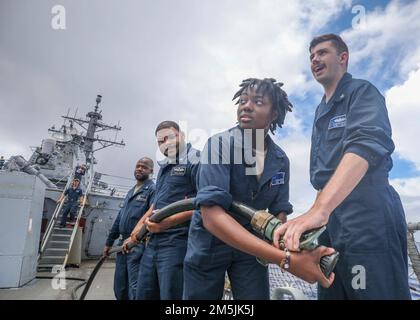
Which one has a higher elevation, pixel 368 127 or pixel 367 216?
pixel 368 127

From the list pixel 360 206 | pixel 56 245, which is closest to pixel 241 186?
pixel 360 206

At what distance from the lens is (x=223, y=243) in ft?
4.97

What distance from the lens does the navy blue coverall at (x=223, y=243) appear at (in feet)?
4.83

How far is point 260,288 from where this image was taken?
147 centimetres

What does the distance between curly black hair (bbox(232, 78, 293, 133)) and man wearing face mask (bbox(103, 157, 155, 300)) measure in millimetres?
2215

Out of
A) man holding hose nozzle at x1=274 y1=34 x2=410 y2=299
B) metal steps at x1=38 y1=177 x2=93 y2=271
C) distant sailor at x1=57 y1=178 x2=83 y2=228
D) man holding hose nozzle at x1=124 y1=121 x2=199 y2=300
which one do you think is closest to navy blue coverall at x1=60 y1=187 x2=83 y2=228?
distant sailor at x1=57 y1=178 x2=83 y2=228

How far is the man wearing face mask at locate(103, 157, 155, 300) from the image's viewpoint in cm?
337

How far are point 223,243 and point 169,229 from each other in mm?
1014

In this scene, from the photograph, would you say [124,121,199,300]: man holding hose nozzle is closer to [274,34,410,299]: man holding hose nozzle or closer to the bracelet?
[274,34,410,299]: man holding hose nozzle

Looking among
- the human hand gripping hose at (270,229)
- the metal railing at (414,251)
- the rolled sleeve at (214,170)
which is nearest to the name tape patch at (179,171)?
the human hand gripping hose at (270,229)

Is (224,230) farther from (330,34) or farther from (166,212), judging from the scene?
(330,34)

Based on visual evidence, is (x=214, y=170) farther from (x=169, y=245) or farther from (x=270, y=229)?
(x=169, y=245)

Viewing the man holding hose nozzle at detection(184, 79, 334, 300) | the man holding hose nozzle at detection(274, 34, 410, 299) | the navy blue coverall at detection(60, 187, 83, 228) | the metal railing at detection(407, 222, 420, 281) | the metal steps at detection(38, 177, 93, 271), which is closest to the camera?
the man holding hose nozzle at detection(274, 34, 410, 299)
